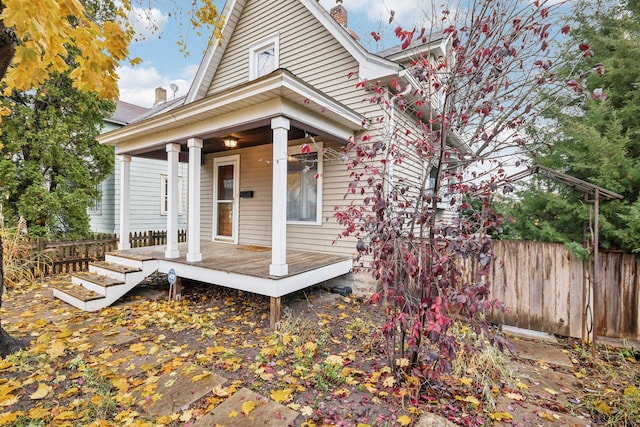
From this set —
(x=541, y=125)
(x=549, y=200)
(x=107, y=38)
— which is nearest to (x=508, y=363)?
(x=549, y=200)

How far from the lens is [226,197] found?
8016 millimetres

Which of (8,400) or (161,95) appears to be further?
(161,95)

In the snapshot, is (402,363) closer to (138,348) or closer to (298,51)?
(138,348)

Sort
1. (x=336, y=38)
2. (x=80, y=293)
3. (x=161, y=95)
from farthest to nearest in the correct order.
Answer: (x=161, y=95)
(x=336, y=38)
(x=80, y=293)

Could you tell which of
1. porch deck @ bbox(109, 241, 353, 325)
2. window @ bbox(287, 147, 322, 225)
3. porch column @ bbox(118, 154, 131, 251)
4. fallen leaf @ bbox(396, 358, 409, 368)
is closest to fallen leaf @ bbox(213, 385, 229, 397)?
porch deck @ bbox(109, 241, 353, 325)

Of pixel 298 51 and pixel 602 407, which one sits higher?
pixel 298 51

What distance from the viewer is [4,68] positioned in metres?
2.74

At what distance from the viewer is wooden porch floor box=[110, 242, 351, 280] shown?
14.8 feet

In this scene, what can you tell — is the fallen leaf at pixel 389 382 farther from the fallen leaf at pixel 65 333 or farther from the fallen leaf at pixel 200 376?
the fallen leaf at pixel 65 333

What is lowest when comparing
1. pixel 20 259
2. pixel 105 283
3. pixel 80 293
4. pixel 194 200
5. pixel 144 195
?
pixel 80 293

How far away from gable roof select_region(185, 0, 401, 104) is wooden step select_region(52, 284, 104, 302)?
17.4ft

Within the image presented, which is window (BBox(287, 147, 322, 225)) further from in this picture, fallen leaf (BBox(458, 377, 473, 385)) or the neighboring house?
the neighboring house

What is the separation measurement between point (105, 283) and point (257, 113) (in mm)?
3820

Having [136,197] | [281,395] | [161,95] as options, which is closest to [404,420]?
[281,395]
